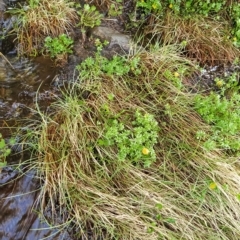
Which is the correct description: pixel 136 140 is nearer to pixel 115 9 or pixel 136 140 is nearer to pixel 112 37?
pixel 112 37

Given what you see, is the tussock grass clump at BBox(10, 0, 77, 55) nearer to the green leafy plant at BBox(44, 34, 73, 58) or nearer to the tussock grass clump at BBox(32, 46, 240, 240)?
the green leafy plant at BBox(44, 34, 73, 58)

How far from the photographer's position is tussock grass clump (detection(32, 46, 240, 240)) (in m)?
2.50

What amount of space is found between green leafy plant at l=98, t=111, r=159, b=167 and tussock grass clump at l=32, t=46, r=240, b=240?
0.16ft

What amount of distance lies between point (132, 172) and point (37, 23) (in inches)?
65.0

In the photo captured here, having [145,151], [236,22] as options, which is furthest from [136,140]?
[236,22]

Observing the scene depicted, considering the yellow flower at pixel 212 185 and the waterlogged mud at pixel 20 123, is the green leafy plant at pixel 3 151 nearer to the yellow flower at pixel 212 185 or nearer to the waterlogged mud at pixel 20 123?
the waterlogged mud at pixel 20 123

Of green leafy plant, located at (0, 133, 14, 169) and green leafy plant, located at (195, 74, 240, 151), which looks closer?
green leafy plant, located at (0, 133, 14, 169)

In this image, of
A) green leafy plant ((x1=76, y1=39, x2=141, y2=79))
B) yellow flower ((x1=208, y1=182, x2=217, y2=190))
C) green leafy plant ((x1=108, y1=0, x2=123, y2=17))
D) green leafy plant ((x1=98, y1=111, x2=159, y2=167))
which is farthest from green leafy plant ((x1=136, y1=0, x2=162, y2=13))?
yellow flower ((x1=208, y1=182, x2=217, y2=190))

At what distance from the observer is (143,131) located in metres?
2.76

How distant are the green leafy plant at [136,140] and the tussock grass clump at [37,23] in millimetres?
1116

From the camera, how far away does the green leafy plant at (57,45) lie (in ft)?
10.4

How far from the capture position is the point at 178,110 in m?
3.03

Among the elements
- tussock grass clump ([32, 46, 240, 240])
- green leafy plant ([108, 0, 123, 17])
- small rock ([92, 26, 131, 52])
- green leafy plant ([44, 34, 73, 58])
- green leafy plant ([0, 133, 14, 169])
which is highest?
green leafy plant ([108, 0, 123, 17])

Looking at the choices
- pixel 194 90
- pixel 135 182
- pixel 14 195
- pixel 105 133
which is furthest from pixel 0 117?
pixel 194 90
